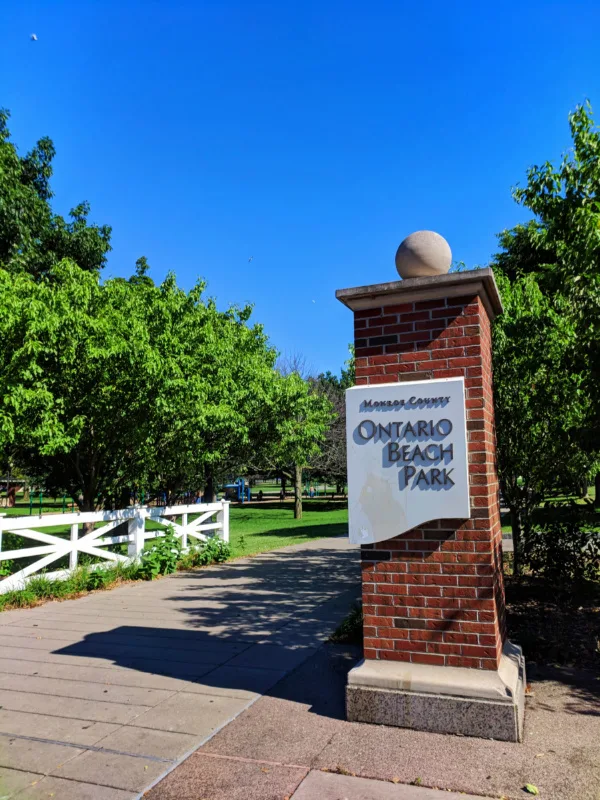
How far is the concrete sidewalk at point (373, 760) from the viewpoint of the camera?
10.5ft

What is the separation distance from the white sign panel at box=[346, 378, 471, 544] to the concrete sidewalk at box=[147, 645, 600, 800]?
4.13 feet

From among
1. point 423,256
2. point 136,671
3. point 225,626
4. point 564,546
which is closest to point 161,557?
point 225,626

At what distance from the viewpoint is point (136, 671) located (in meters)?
5.34

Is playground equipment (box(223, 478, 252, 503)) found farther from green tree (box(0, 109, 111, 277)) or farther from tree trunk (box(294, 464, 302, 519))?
green tree (box(0, 109, 111, 277))

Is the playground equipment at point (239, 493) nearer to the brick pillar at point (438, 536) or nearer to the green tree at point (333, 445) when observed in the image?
the green tree at point (333, 445)

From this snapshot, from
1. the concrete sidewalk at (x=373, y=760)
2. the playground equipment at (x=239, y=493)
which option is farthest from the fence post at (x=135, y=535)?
the playground equipment at (x=239, y=493)

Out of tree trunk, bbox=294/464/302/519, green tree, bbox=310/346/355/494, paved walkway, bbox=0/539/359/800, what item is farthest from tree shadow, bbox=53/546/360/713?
green tree, bbox=310/346/355/494

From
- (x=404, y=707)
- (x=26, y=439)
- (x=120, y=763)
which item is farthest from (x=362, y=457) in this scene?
(x=26, y=439)

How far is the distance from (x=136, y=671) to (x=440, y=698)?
2.79 meters

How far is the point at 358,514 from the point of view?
4320 millimetres

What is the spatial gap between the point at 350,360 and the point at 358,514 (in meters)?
17.6

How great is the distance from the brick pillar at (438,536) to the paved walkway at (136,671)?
4.47 ft

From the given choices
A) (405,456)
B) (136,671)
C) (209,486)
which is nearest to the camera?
(405,456)

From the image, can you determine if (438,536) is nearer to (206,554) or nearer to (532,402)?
(532,402)
